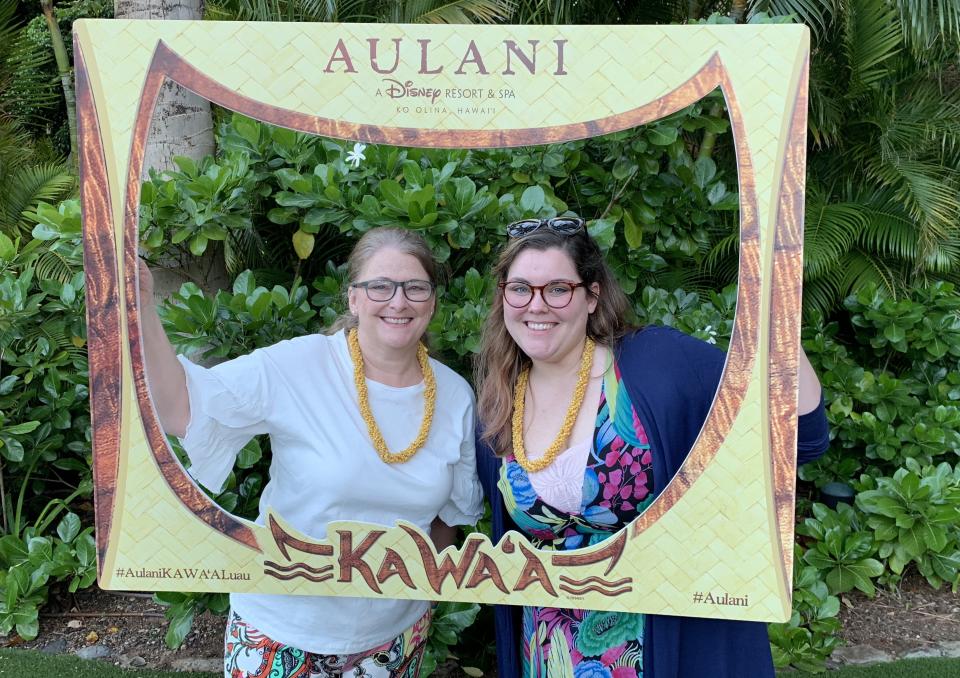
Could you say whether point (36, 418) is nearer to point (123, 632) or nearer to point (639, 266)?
point (123, 632)

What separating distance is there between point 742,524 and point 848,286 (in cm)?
391

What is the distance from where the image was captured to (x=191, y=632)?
3088 millimetres

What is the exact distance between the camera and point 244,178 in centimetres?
227

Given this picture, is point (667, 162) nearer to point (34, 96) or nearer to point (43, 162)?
point (43, 162)

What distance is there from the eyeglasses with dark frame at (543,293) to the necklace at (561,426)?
0.45 feet

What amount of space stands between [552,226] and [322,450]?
2.30 feet

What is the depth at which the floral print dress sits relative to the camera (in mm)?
1633

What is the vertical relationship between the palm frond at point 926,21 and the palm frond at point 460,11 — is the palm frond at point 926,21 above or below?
below

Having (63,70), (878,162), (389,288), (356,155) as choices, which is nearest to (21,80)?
(63,70)

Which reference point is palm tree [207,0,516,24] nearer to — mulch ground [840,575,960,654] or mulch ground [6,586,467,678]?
mulch ground [6,586,467,678]

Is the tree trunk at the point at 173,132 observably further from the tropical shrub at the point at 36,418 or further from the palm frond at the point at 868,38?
the palm frond at the point at 868,38

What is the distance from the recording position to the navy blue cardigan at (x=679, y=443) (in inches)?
64.1

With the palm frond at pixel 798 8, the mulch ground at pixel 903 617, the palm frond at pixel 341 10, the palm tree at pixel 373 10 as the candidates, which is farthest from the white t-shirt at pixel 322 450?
the palm frond at pixel 341 10

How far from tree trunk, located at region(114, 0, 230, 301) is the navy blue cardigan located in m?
1.32
